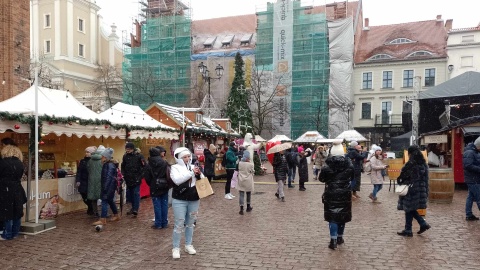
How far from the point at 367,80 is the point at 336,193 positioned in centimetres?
4266

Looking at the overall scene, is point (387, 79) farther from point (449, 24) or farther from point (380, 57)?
point (449, 24)

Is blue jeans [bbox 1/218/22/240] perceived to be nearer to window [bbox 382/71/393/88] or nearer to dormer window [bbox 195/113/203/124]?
dormer window [bbox 195/113/203/124]

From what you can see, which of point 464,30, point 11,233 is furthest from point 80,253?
point 464,30

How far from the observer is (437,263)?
5.67 m

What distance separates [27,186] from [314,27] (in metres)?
40.0

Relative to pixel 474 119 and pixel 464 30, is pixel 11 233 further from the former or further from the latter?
pixel 464 30

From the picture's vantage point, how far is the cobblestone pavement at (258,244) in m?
5.73

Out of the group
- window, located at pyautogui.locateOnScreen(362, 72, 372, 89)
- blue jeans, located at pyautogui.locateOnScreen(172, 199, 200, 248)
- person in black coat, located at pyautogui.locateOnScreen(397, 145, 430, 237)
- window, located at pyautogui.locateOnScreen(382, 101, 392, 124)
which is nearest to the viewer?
blue jeans, located at pyautogui.locateOnScreen(172, 199, 200, 248)

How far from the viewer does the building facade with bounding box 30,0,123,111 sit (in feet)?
143

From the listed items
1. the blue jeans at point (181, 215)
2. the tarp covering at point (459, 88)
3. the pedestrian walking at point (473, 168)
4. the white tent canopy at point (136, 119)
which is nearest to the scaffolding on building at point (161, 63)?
the tarp covering at point (459, 88)

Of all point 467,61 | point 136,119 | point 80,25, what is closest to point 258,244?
point 136,119

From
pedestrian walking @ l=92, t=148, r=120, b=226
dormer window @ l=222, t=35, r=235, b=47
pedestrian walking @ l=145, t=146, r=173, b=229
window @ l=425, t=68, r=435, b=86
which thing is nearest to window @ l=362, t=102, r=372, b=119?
window @ l=425, t=68, r=435, b=86

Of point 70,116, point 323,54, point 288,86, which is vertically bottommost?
point 70,116

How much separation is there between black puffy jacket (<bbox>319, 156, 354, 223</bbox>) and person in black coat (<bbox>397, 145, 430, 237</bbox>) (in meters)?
1.31
